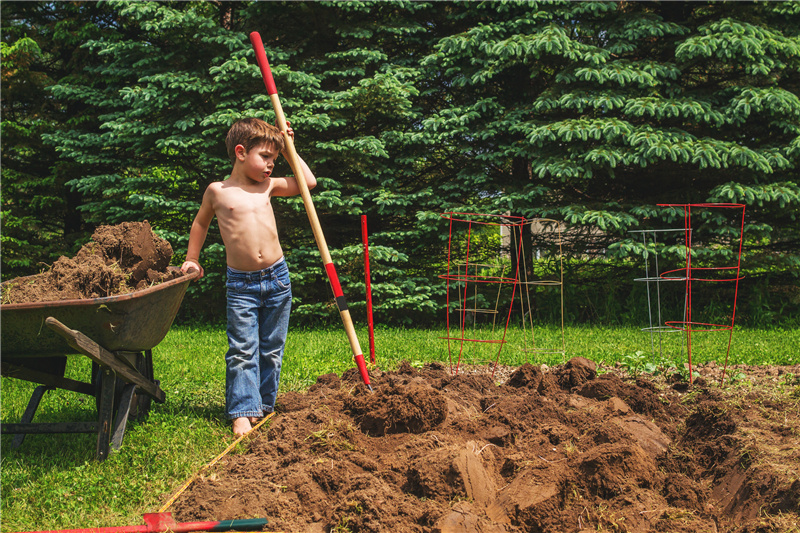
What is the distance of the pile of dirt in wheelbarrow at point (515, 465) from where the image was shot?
2471mm

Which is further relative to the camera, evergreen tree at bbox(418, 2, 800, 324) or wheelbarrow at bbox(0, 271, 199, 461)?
evergreen tree at bbox(418, 2, 800, 324)

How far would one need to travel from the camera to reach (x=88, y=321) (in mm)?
3020

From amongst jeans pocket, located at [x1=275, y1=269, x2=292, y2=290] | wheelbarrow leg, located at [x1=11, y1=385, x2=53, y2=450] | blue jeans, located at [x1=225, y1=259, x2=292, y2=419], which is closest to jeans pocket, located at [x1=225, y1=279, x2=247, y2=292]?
blue jeans, located at [x1=225, y1=259, x2=292, y2=419]

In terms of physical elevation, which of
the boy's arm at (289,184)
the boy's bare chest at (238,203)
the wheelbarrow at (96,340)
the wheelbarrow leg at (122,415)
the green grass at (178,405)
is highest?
the boy's arm at (289,184)

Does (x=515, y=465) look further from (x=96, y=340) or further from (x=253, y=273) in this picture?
(x=96, y=340)

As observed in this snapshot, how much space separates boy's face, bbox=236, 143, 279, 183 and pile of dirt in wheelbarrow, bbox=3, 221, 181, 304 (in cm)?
73

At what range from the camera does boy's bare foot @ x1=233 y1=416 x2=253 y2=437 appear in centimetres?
354

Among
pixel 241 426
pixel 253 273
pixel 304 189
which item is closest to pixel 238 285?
pixel 253 273

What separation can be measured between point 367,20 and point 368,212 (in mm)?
3058

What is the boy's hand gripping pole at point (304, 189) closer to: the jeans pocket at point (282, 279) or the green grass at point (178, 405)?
the jeans pocket at point (282, 279)

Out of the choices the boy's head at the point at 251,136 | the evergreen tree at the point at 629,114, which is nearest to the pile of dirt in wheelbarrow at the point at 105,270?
the boy's head at the point at 251,136

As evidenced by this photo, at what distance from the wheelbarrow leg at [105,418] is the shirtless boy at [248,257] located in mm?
691

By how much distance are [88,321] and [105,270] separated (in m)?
0.36

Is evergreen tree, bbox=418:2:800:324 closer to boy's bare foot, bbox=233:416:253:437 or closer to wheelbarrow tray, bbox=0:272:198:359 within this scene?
boy's bare foot, bbox=233:416:253:437
